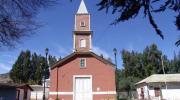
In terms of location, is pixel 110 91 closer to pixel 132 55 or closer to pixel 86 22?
pixel 86 22

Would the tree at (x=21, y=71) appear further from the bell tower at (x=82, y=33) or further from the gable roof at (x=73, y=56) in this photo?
the gable roof at (x=73, y=56)

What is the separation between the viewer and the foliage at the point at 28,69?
78875 mm

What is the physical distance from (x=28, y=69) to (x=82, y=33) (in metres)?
42.4

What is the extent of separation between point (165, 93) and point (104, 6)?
3853 centimetres

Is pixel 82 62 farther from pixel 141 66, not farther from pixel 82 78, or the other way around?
pixel 141 66

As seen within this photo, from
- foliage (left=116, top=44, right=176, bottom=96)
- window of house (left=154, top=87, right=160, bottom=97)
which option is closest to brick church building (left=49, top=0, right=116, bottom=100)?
window of house (left=154, top=87, right=160, bottom=97)

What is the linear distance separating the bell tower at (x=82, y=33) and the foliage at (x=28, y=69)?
124 feet

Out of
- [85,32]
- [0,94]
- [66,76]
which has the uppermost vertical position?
[85,32]

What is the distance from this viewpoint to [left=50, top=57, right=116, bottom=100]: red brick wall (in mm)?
37750

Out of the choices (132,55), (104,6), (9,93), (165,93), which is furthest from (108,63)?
(132,55)

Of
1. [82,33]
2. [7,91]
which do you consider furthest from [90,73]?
[7,91]

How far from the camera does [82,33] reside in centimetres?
4138

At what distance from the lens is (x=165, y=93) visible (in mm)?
41875

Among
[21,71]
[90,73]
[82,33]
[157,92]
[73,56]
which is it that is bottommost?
[157,92]
